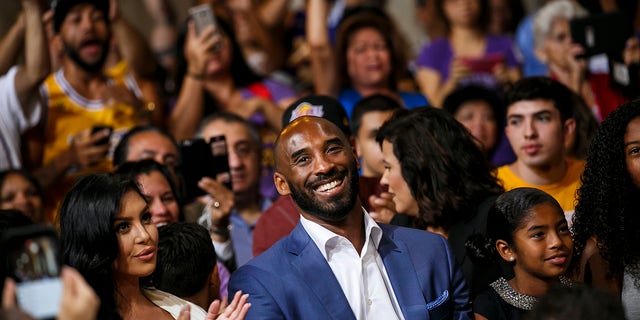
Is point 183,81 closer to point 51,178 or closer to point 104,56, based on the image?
point 104,56

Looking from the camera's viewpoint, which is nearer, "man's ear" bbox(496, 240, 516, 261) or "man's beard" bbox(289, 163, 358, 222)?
"man's beard" bbox(289, 163, 358, 222)

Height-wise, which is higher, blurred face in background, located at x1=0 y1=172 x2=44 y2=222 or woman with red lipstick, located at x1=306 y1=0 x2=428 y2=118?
woman with red lipstick, located at x1=306 y1=0 x2=428 y2=118

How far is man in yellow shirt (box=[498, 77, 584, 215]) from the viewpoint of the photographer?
15.4ft

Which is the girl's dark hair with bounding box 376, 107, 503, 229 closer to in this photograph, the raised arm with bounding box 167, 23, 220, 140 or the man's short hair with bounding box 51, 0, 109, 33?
the raised arm with bounding box 167, 23, 220, 140

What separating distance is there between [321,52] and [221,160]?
1382mm

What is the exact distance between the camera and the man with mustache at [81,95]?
5.85 metres

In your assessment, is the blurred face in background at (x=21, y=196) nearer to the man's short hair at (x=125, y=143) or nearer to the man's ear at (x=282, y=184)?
the man's short hair at (x=125, y=143)

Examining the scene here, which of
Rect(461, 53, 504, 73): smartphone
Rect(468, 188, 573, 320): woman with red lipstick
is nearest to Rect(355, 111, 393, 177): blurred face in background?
Rect(468, 188, 573, 320): woman with red lipstick

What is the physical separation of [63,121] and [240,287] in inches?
107

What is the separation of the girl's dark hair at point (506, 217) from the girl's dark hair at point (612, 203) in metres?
0.23

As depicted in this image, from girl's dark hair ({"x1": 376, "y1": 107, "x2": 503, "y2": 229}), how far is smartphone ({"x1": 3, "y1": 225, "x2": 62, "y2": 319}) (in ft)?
6.51

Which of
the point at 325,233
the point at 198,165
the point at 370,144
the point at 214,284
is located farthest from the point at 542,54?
the point at 325,233

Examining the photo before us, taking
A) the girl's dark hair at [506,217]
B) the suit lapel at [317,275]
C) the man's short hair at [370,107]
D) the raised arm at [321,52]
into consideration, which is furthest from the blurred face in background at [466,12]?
the suit lapel at [317,275]

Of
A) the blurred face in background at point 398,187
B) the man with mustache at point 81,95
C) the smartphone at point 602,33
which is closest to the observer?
the blurred face in background at point 398,187
